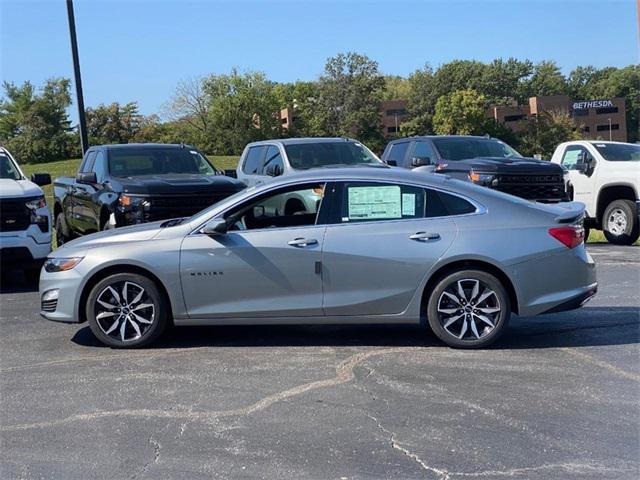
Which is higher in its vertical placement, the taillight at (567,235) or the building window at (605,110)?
the building window at (605,110)

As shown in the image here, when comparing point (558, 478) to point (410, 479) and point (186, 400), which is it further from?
point (186, 400)

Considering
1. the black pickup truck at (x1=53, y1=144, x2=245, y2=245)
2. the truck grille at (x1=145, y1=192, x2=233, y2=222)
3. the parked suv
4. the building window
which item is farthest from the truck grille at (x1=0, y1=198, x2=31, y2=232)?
the building window

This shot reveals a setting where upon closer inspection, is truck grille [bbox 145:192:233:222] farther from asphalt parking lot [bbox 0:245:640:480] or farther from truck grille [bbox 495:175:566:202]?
truck grille [bbox 495:175:566:202]

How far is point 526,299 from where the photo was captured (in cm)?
611

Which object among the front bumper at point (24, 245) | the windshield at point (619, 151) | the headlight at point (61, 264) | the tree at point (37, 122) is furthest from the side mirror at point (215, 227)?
the tree at point (37, 122)

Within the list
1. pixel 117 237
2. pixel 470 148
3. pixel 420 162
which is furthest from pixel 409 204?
pixel 470 148

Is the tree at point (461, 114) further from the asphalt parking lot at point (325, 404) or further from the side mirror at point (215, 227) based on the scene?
the side mirror at point (215, 227)

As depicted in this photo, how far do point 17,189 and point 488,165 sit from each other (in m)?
7.83

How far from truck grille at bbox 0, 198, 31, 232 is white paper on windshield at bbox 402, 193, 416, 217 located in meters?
5.92

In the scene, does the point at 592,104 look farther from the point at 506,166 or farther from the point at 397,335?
the point at 397,335

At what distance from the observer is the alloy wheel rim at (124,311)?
6.31m

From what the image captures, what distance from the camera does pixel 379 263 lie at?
241 inches

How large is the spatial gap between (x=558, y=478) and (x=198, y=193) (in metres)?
7.03

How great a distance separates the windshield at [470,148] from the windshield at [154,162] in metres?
5.11
